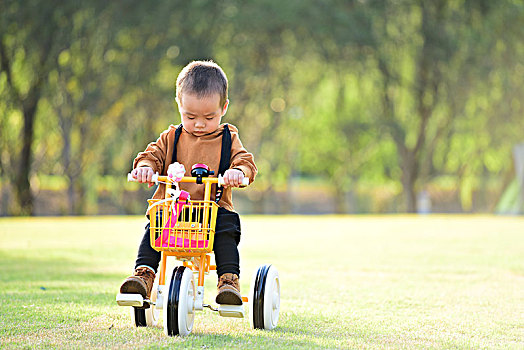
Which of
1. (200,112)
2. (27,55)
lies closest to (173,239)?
(200,112)

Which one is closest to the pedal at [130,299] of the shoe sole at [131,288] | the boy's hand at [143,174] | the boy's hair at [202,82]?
the shoe sole at [131,288]

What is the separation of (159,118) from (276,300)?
24.5m

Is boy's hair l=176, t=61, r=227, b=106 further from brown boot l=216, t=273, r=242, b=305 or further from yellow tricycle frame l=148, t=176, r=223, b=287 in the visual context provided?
brown boot l=216, t=273, r=242, b=305

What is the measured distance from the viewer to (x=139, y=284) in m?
4.37

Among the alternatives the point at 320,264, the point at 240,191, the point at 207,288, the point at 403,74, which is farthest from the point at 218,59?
the point at 207,288

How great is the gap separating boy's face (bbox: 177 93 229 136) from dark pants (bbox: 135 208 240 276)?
0.50 m

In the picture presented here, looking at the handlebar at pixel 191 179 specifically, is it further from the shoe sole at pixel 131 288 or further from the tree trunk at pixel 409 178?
the tree trunk at pixel 409 178

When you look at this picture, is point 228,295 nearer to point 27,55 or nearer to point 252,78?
point 27,55

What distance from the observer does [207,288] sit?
23.1 feet

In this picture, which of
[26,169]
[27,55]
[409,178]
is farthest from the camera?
[409,178]

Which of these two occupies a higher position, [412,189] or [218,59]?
[218,59]

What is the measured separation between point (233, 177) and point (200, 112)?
50cm

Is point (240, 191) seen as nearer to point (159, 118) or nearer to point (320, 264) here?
point (159, 118)

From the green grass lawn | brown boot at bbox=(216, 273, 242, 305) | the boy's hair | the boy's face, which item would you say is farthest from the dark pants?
the boy's hair
